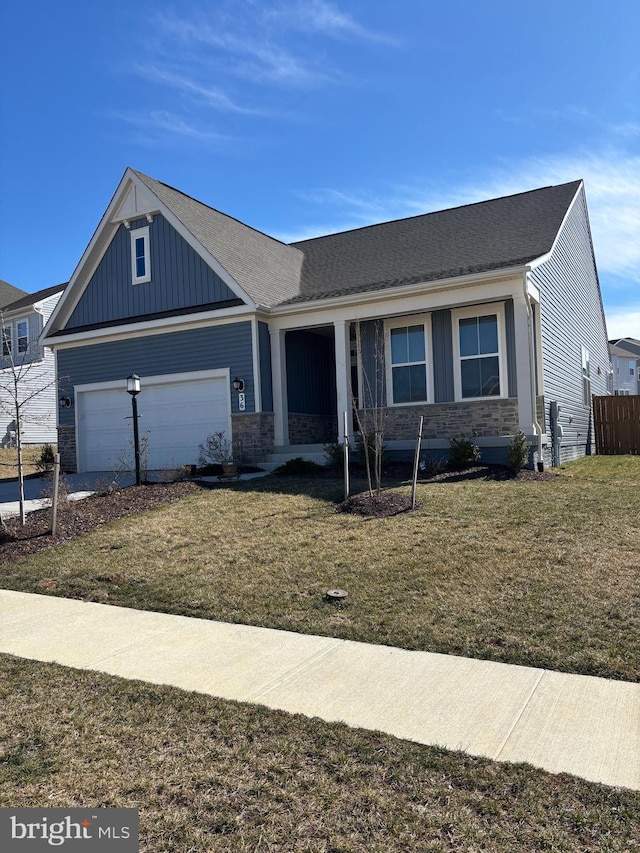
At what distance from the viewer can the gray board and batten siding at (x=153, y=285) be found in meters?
16.0

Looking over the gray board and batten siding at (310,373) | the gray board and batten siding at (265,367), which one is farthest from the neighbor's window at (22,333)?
the gray board and batten siding at (265,367)

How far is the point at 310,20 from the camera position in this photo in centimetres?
1078

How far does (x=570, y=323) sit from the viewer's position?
17.9 m

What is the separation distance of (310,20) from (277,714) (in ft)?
35.9

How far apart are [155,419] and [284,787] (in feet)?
47.1

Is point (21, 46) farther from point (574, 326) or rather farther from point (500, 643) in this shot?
point (574, 326)

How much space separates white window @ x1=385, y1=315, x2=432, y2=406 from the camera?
1487cm

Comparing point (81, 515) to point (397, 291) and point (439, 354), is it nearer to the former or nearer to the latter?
point (397, 291)

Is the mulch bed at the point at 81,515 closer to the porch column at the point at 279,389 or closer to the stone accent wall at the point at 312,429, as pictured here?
the porch column at the point at 279,389

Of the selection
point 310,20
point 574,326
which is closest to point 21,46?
point 310,20

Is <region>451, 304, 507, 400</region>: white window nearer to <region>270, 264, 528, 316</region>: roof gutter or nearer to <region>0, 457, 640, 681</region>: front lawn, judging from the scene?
<region>270, 264, 528, 316</region>: roof gutter

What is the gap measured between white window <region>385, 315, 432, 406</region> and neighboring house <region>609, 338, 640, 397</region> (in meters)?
39.9

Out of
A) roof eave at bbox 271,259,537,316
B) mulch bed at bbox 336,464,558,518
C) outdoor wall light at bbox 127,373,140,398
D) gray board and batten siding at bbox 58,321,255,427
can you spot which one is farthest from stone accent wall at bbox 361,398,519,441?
outdoor wall light at bbox 127,373,140,398

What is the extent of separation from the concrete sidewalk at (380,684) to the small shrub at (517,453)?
25.5 ft
